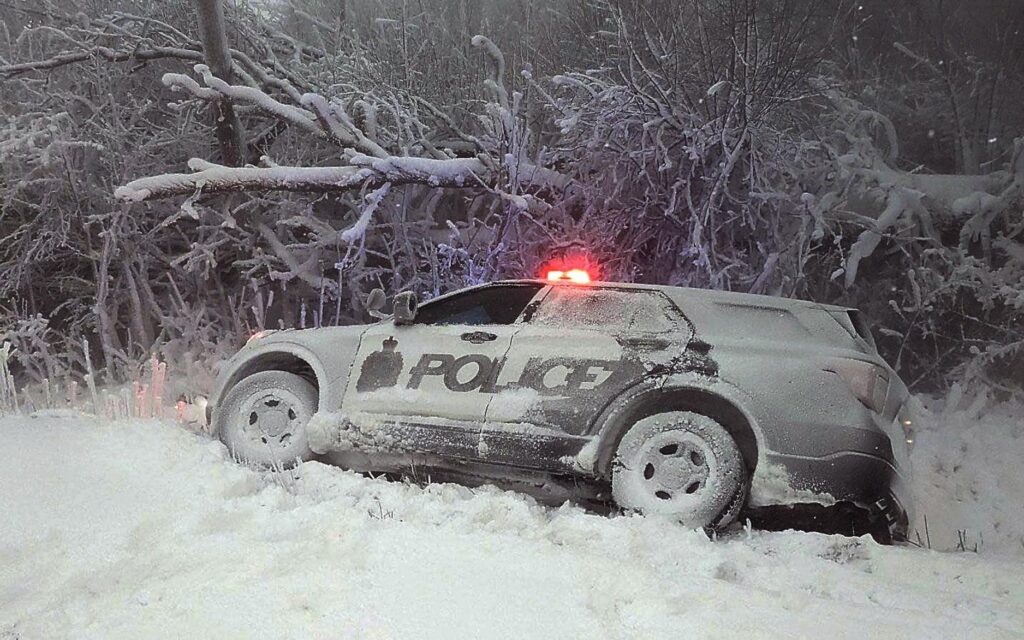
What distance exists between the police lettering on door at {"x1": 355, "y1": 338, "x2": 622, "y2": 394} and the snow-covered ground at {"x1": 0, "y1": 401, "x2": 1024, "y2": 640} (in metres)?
0.65

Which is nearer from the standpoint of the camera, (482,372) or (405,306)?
(482,372)

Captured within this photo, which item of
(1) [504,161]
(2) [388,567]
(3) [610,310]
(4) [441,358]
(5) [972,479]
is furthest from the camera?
(1) [504,161]

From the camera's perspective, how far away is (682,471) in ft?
12.5

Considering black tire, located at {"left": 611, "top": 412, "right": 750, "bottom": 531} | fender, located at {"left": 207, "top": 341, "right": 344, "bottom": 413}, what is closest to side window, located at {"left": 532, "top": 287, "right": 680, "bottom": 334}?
black tire, located at {"left": 611, "top": 412, "right": 750, "bottom": 531}

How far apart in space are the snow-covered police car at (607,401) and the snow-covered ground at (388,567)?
0.26m

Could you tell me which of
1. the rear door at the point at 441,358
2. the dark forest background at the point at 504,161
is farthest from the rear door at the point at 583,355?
the dark forest background at the point at 504,161

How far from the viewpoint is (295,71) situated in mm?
11344

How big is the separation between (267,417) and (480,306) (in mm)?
1660

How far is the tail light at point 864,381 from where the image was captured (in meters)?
3.71

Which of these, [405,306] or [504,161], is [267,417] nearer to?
[405,306]

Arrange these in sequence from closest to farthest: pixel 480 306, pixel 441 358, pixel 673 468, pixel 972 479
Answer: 1. pixel 673 468
2. pixel 441 358
3. pixel 480 306
4. pixel 972 479

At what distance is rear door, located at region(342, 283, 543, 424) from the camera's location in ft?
14.2

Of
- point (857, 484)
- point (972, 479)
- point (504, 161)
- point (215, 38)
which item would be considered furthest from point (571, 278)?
point (215, 38)

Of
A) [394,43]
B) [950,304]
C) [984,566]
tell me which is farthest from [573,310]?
[394,43]
